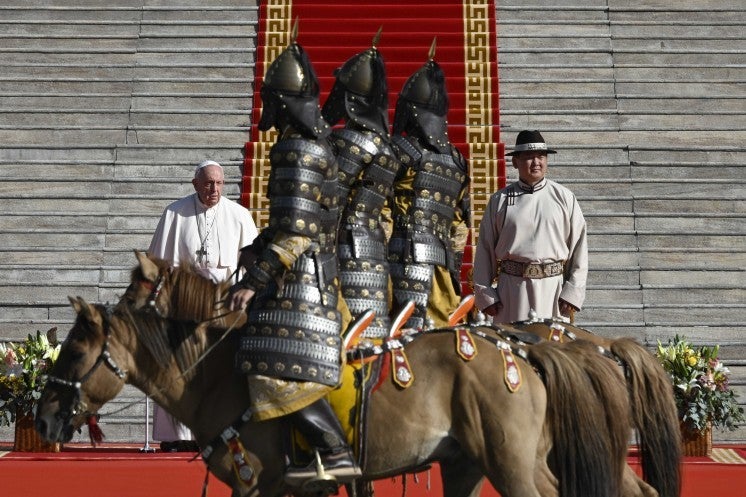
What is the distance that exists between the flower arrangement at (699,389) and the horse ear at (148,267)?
4890 mm

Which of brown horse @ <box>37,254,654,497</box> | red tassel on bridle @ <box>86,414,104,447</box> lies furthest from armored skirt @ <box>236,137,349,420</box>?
red tassel on bridle @ <box>86,414,104,447</box>

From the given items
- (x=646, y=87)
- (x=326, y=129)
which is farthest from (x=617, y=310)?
(x=326, y=129)

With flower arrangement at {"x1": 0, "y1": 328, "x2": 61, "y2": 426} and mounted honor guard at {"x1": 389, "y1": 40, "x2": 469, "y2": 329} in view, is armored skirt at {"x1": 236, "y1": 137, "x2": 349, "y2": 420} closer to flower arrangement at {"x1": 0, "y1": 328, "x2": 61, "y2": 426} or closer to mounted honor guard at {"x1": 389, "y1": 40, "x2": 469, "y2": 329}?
mounted honor guard at {"x1": 389, "y1": 40, "x2": 469, "y2": 329}

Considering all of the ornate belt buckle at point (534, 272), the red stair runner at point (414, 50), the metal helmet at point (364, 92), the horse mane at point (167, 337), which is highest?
the red stair runner at point (414, 50)

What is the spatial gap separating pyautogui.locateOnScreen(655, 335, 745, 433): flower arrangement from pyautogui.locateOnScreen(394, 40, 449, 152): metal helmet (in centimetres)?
330

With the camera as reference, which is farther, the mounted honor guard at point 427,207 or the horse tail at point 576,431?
the mounted honor guard at point 427,207

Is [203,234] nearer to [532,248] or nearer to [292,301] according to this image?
[532,248]

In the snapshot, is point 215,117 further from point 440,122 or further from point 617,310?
point 440,122

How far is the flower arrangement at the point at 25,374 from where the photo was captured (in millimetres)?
9375

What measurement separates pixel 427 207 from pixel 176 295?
1.69 m

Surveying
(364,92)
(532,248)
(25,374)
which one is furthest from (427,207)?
(25,374)

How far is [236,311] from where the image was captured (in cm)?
546

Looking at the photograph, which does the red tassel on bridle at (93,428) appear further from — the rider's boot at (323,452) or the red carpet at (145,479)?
the red carpet at (145,479)

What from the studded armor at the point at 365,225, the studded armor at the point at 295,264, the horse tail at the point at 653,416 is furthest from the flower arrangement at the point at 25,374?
the horse tail at the point at 653,416
